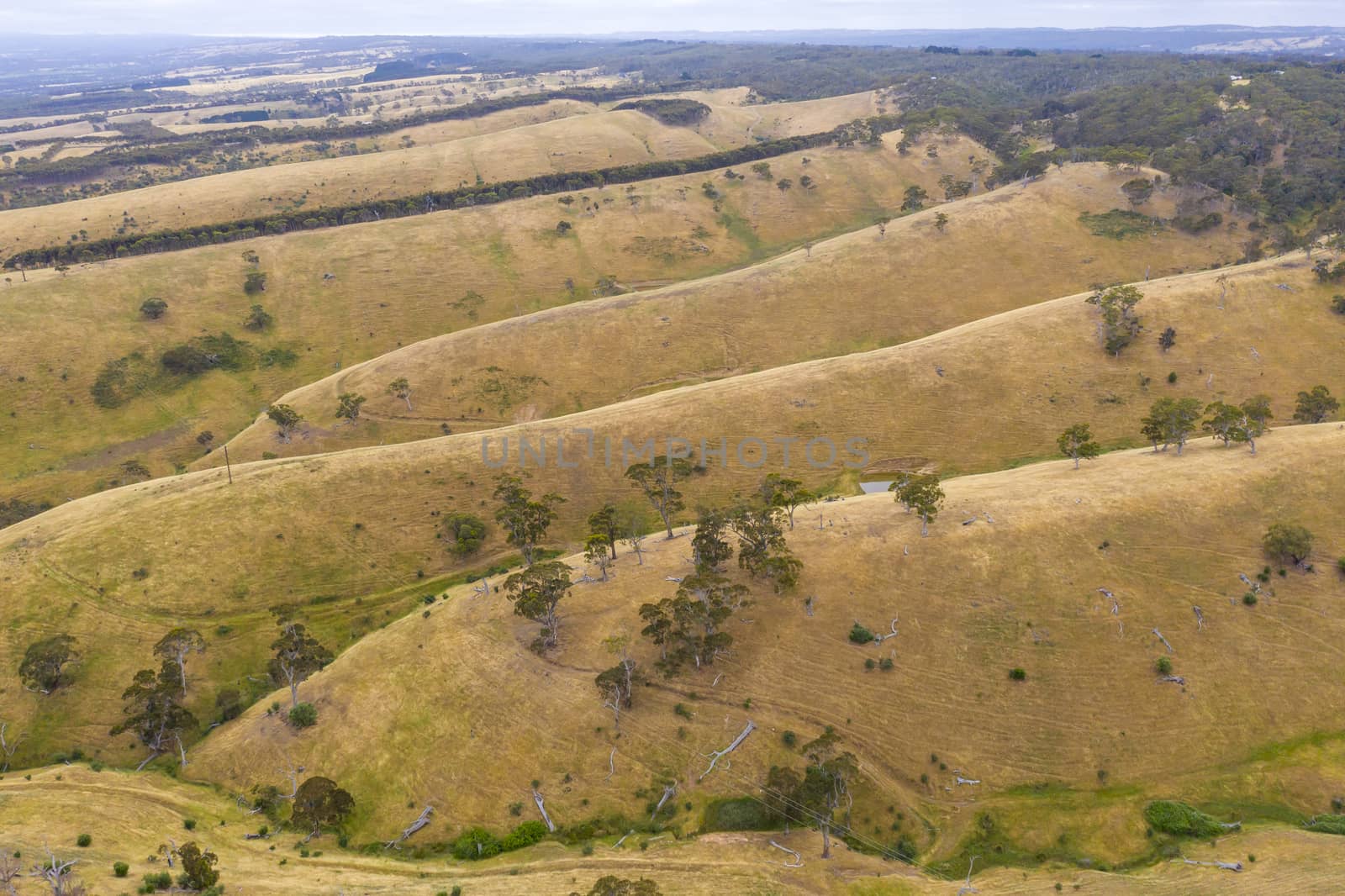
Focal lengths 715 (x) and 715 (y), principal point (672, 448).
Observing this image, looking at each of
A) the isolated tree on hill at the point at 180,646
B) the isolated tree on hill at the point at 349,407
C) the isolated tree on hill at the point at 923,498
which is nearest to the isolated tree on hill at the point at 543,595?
the isolated tree on hill at the point at 180,646

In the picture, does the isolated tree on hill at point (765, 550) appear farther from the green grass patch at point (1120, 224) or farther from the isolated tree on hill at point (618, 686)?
the green grass patch at point (1120, 224)

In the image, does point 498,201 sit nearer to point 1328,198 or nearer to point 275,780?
point 275,780

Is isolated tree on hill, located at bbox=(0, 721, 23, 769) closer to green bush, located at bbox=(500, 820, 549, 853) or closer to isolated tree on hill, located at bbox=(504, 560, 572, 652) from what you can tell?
isolated tree on hill, located at bbox=(504, 560, 572, 652)

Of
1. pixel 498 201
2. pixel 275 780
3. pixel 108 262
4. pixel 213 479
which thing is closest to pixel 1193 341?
pixel 275 780

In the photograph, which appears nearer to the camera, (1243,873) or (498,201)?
(1243,873)

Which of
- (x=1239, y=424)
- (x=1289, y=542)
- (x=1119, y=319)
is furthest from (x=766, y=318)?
(x=1289, y=542)

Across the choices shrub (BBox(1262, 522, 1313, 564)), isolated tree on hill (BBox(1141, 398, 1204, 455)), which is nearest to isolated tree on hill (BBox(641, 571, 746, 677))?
shrub (BBox(1262, 522, 1313, 564))

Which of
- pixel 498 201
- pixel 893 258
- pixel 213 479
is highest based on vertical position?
pixel 498 201
